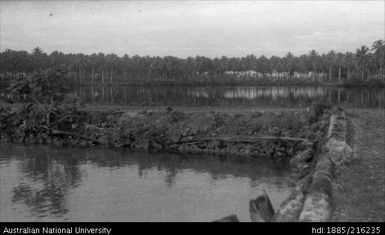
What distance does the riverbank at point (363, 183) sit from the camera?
10.1m

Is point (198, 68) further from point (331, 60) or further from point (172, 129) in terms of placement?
point (172, 129)

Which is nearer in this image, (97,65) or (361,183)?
(361,183)

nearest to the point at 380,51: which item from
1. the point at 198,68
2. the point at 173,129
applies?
the point at 198,68

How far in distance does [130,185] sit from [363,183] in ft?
32.5

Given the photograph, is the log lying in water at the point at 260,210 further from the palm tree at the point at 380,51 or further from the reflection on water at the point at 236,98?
the palm tree at the point at 380,51

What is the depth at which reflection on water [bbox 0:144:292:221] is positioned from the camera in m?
15.1

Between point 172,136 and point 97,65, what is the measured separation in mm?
148477

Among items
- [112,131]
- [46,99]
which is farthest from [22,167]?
[46,99]

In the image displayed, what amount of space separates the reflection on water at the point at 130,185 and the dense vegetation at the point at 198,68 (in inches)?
4962

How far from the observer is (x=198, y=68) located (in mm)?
175625

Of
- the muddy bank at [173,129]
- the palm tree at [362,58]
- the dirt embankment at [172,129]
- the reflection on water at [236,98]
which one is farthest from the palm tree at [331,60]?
the muddy bank at [173,129]

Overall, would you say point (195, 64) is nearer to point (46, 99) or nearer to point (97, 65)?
point (97, 65)

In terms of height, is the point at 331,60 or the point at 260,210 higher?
the point at 331,60

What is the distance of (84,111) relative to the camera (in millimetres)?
33094
